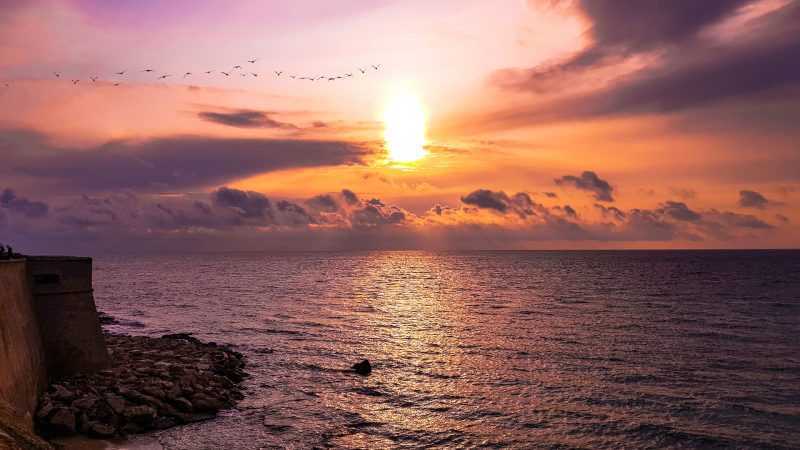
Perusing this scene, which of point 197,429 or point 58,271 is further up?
point 58,271

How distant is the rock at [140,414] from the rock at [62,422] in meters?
1.95

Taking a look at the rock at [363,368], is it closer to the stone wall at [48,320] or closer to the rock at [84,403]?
the stone wall at [48,320]

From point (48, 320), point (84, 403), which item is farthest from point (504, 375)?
point (48, 320)

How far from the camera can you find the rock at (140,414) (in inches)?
917

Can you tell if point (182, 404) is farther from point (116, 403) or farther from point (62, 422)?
point (62, 422)

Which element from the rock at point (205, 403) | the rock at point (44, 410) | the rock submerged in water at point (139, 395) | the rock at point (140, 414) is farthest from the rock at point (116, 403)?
the rock at point (205, 403)

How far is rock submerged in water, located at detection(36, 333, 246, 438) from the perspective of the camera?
874 inches

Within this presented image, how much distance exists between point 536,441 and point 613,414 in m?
5.36

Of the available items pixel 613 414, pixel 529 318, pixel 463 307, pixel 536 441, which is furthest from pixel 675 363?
pixel 463 307

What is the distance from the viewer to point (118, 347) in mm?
37219

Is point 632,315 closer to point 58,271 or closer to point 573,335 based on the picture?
point 573,335

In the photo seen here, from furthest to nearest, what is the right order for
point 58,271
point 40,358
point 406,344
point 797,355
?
point 406,344, point 797,355, point 58,271, point 40,358

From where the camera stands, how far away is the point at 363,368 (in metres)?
34.9

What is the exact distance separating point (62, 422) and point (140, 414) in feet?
9.29
